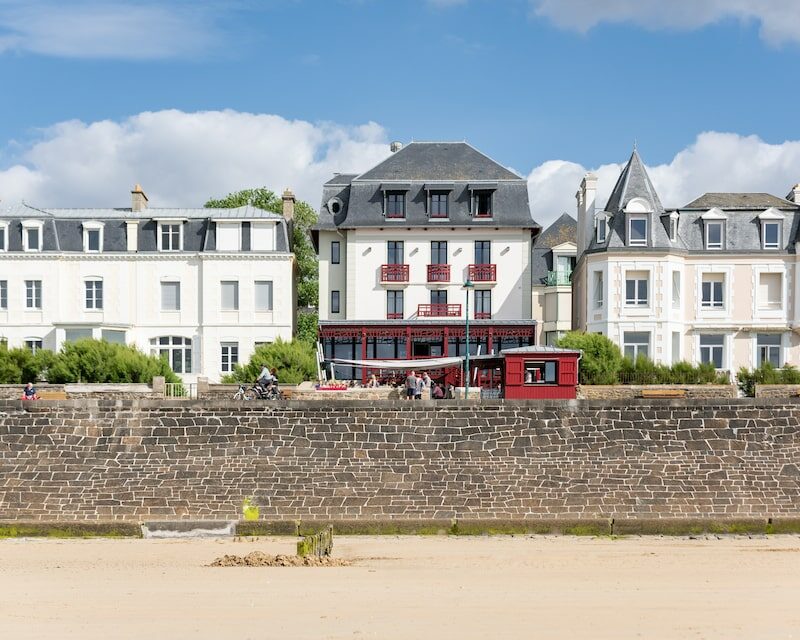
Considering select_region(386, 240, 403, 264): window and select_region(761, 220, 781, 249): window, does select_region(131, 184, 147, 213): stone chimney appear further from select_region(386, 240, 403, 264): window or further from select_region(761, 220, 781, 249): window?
select_region(761, 220, 781, 249): window

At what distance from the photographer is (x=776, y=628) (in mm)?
12820

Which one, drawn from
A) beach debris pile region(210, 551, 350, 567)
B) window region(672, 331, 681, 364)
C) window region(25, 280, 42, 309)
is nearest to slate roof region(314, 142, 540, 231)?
window region(672, 331, 681, 364)

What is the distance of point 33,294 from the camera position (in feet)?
117

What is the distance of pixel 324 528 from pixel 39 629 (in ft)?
24.4

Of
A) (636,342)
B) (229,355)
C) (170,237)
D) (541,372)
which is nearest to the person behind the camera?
(541,372)

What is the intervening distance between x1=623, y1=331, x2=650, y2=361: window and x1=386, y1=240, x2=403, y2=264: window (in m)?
8.42

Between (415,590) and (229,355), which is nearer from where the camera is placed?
(415,590)

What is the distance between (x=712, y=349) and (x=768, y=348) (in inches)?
71.3

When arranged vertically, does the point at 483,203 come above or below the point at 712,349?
above

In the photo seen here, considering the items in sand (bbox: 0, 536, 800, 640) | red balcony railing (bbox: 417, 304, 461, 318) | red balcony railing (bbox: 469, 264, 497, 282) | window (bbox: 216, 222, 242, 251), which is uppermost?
window (bbox: 216, 222, 242, 251)

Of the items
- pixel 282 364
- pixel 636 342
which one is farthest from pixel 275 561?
pixel 636 342

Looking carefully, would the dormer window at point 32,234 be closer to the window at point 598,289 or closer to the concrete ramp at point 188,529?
the window at point 598,289

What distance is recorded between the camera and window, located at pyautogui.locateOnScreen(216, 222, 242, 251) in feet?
118

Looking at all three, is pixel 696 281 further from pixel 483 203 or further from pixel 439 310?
pixel 439 310
